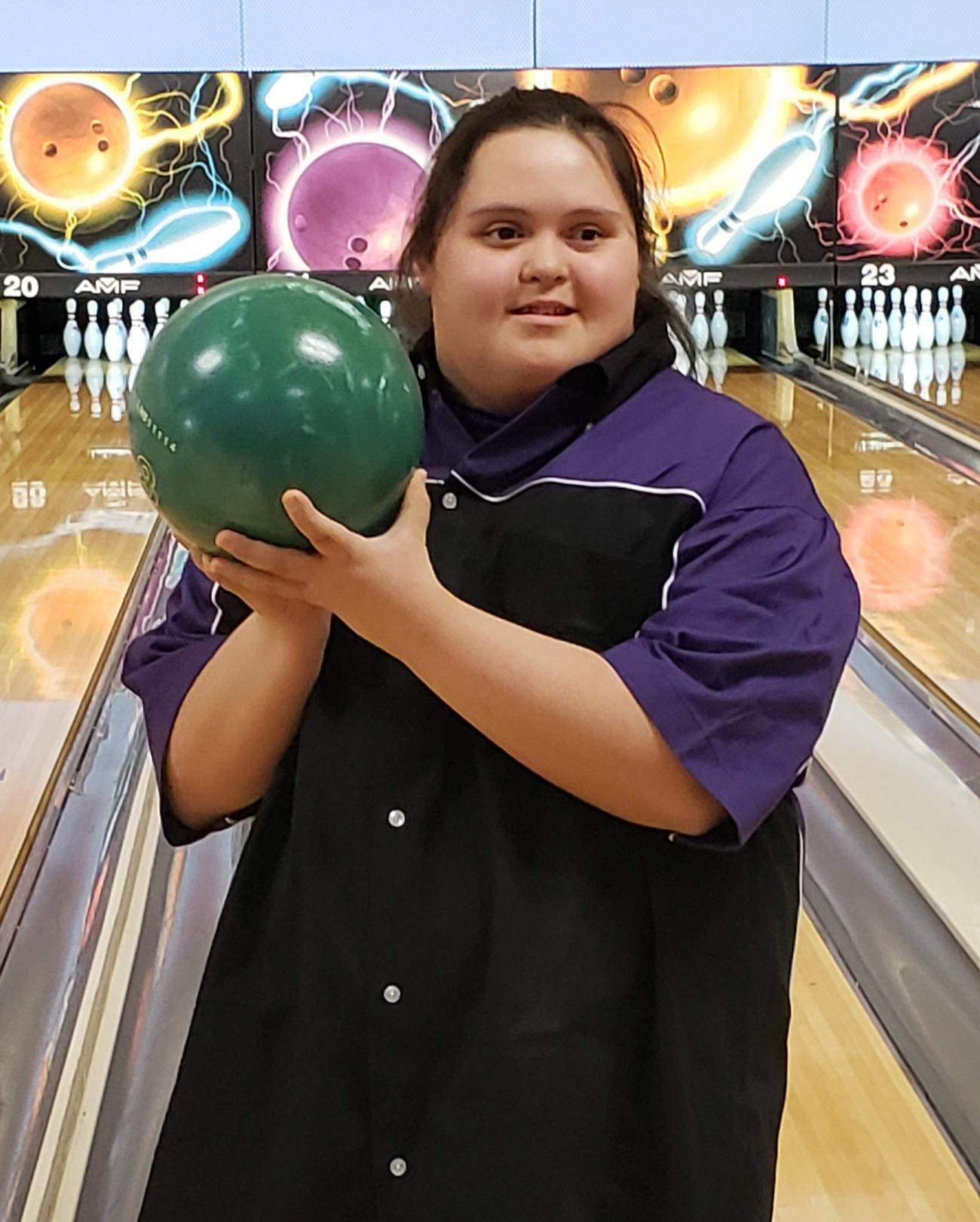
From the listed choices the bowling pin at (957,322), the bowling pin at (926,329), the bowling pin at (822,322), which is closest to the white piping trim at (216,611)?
A: the bowling pin at (822,322)

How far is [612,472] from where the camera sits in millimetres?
919

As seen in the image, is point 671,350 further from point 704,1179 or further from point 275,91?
point 275,91

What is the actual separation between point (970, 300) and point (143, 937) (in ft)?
16.7

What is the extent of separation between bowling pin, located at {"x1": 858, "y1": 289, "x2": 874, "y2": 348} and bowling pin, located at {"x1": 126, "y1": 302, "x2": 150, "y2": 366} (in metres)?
2.66

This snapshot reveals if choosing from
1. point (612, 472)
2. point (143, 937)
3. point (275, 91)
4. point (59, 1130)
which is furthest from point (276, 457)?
point (275, 91)

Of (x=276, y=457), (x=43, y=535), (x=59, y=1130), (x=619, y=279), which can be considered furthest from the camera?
(x=43, y=535)

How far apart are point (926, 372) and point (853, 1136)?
4.31 meters

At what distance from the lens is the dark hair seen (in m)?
1.00

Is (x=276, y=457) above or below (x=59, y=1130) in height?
above

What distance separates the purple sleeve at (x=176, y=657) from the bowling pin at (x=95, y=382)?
424cm

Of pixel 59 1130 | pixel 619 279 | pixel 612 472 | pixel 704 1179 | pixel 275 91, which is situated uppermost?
pixel 275 91

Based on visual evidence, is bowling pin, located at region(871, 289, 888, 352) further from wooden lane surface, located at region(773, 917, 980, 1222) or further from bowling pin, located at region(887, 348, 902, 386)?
wooden lane surface, located at region(773, 917, 980, 1222)

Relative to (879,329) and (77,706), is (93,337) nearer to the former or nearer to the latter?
(879,329)

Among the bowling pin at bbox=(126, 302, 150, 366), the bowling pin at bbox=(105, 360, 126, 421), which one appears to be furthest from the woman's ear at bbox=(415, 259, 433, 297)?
the bowling pin at bbox=(126, 302, 150, 366)
